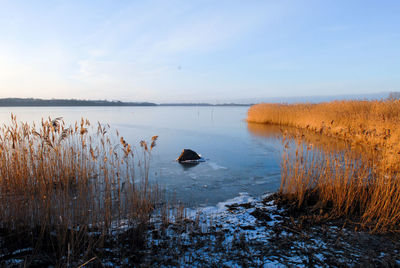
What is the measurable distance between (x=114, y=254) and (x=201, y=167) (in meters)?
4.26

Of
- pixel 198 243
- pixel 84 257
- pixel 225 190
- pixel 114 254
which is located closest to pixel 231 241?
pixel 198 243

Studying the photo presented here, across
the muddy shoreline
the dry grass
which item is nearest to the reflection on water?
the dry grass

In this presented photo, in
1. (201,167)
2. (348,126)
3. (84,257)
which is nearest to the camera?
(84,257)

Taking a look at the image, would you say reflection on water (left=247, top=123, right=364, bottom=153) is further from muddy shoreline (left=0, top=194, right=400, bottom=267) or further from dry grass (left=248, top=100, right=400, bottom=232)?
muddy shoreline (left=0, top=194, right=400, bottom=267)

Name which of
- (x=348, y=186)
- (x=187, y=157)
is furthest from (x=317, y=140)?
(x=187, y=157)

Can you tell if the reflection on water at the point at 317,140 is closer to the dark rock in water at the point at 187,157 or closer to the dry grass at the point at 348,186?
the dry grass at the point at 348,186

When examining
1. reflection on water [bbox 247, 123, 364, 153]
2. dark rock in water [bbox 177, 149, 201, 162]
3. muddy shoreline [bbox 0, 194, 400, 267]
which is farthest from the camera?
dark rock in water [bbox 177, 149, 201, 162]

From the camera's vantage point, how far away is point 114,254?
241 cm

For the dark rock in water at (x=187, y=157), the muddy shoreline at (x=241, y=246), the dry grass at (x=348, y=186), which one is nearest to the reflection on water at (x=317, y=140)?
the dry grass at (x=348, y=186)

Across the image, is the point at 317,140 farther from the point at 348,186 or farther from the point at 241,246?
the point at 241,246

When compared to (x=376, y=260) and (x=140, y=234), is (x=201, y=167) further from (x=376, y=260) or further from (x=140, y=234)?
(x=376, y=260)

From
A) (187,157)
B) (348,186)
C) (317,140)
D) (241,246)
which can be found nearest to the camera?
(241,246)

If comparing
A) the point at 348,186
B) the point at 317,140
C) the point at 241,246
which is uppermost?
the point at 317,140

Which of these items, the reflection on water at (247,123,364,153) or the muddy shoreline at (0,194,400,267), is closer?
the muddy shoreline at (0,194,400,267)
